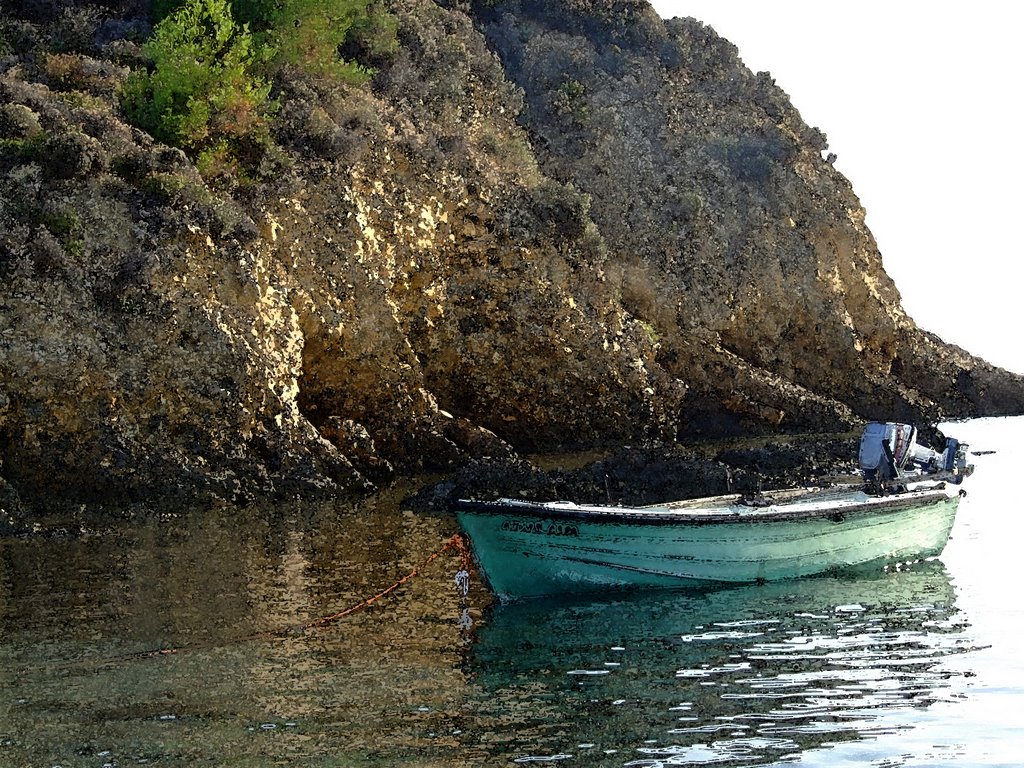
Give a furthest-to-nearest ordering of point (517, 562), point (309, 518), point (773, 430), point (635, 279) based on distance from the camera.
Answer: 1. point (635, 279)
2. point (773, 430)
3. point (309, 518)
4. point (517, 562)

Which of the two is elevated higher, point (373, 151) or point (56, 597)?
point (373, 151)

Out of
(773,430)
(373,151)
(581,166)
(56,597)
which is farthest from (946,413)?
(56,597)

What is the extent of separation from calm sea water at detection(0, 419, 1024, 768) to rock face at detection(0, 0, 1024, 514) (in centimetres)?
753

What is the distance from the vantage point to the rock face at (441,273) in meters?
32.9

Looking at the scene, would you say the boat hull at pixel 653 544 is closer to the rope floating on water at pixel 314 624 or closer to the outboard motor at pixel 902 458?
the rope floating on water at pixel 314 624

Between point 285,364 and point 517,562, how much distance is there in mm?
15959

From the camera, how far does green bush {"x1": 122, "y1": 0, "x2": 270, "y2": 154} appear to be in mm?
39344

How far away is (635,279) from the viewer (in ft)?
181

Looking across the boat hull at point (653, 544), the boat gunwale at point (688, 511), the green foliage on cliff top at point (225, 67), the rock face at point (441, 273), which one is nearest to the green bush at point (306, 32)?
the green foliage on cliff top at point (225, 67)

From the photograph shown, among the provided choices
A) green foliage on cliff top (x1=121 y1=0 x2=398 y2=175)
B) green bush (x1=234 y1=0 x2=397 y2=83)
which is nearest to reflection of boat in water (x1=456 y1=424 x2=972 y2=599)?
green foliage on cliff top (x1=121 y1=0 x2=398 y2=175)

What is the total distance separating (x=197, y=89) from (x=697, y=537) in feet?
80.2

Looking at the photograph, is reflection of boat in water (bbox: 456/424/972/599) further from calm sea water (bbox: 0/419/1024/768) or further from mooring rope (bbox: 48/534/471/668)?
mooring rope (bbox: 48/534/471/668)

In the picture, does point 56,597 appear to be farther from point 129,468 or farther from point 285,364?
point 285,364

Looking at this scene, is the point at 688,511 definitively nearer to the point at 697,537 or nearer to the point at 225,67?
the point at 697,537
